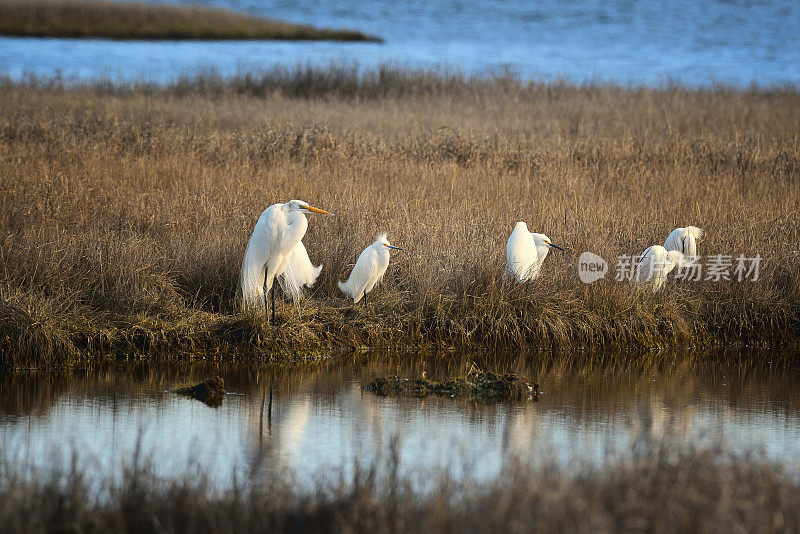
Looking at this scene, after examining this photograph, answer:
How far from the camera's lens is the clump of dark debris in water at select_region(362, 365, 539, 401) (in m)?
6.11

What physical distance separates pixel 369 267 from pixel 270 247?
2.60 ft

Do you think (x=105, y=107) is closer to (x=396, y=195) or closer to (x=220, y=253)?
(x=396, y=195)

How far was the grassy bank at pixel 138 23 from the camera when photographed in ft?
119

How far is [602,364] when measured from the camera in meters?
7.30

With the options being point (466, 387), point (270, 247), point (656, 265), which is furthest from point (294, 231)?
point (656, 265)

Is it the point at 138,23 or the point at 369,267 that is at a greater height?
the point at 138,23

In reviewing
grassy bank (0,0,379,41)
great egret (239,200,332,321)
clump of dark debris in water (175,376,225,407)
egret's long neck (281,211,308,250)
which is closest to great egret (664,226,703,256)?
great egret (239,200,332,321)

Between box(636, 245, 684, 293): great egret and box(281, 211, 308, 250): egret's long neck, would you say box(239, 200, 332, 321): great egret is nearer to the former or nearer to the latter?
box(281, 211, 308, 250): egret's long neck

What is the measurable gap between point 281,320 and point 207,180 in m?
3.57

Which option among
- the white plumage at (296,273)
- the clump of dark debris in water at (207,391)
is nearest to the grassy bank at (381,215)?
the white plumage at (296,273)

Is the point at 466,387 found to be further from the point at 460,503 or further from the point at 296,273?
the point at 460,503

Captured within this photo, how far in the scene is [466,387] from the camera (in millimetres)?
6148

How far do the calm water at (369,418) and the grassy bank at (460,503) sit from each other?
0.27 metres

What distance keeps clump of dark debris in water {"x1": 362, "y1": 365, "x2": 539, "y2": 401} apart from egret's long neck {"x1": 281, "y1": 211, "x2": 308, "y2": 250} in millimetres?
1342
